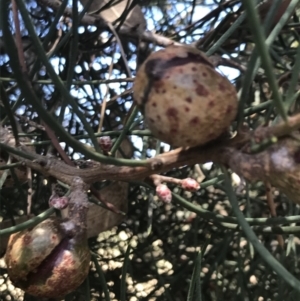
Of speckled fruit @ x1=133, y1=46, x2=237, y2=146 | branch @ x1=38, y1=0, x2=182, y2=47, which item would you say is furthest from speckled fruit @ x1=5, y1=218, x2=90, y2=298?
branch @ x1=38, y1=0, x2=182, y2=47

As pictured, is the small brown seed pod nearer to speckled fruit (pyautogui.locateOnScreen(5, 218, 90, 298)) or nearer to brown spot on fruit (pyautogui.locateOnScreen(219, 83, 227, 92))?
speckled fruit (pyautogui.locateOnScreen(5, 218, 90, 298))

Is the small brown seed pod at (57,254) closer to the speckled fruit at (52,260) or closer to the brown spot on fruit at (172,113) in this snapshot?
the speckled fruit at (52,260)

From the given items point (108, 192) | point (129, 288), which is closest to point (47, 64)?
point (108, 192)

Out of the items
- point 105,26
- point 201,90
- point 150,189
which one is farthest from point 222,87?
point 105,26

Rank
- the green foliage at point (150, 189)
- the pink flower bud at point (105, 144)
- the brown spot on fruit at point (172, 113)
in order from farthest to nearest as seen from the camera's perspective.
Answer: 1. the green foliage at point (150, 189)
2. the pink flower bud at point (105, 144)
3. the brown spot on fruit at point (172, 113)

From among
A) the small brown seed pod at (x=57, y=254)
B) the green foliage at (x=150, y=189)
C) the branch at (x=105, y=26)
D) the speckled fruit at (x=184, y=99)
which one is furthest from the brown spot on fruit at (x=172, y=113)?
the branch at (x=105, y=26)
